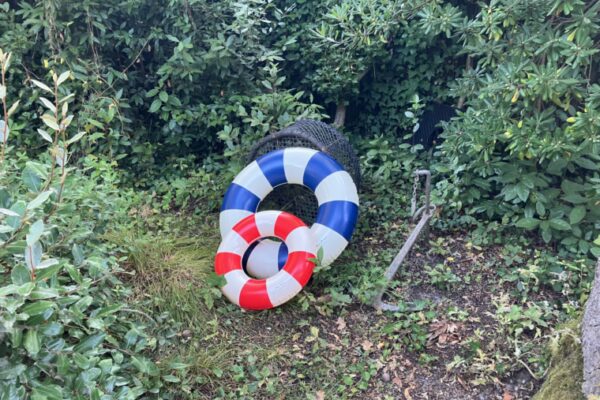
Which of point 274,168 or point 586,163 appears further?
point 274,168

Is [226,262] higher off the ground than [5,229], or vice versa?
[5,229]

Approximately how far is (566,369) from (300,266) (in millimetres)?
1143

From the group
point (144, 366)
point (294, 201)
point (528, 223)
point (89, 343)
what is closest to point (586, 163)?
point (528, 223)

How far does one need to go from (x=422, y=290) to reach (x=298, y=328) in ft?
2.15

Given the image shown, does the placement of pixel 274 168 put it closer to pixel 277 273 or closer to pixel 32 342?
pixel 277 273

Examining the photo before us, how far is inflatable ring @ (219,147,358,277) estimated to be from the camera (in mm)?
2389

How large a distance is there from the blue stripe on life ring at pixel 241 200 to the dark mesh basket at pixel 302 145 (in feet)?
0.85

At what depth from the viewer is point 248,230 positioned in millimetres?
2400

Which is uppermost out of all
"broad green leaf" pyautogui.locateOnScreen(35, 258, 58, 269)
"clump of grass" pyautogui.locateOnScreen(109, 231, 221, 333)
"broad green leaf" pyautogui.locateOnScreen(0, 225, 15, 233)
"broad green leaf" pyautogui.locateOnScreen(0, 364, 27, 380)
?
"broad green leaf" pyautogui.locateOnScreen(0, 225, 15, 233)

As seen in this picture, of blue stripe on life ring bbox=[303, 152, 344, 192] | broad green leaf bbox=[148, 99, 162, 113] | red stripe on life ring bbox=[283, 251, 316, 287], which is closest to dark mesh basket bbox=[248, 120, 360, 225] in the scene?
blue stripe on life ring bbox=[303, 152, 344, 192]

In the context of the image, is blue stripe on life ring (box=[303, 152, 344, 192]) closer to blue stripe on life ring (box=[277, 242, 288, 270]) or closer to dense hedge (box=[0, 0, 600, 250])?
blue stripe on life ring (box=[277, 242, 288, 270])

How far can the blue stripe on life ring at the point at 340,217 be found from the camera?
2.39 meters

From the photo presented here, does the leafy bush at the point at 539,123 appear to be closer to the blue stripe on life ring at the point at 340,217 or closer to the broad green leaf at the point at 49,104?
the blue stripe on life ring at the point at 340,217

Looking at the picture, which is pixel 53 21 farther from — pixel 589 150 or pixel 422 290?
pixel 589 150
